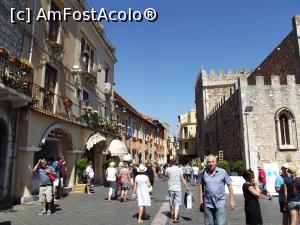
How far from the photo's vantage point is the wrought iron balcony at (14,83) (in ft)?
33.0

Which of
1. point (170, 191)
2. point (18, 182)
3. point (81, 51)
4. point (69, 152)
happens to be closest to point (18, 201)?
point (18, 182)

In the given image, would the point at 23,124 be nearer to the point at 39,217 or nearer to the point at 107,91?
the point at 39,217

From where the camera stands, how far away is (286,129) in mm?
21906

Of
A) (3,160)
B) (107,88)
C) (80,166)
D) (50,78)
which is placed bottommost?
(80,166)

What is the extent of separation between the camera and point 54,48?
15.2 metres

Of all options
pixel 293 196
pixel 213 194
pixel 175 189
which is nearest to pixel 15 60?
pixel 175 189

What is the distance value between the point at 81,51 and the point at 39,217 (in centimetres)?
1203

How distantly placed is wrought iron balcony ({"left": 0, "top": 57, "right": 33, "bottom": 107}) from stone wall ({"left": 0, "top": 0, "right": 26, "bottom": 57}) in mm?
1093

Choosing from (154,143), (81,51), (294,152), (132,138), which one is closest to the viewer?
(81,51)

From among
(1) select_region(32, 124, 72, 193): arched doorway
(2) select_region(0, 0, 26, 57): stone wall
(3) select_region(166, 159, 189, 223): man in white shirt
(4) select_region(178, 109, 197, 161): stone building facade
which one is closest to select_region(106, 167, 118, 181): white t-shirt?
(1) select_region(32, 124, 72, 193): arched doorway

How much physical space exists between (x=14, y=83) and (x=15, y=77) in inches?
A: 8.5

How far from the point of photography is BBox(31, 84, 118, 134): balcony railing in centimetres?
1323

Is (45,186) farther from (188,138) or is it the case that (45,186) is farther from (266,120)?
(188,138)

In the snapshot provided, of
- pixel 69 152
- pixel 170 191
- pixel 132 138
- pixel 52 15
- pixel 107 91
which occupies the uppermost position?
pixel 52 15
